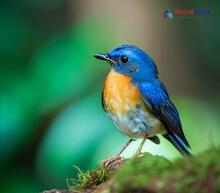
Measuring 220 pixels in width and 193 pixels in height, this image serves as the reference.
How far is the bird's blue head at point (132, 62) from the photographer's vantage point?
4547mm

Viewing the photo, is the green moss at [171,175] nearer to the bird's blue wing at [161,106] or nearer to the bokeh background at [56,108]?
the bird's blue wing at [161,106]

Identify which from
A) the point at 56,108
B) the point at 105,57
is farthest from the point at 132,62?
the point at 56,108

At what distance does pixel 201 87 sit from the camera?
29.2 feet

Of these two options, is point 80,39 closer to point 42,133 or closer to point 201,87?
point 42,133

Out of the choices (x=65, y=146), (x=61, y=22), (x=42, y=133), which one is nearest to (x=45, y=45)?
(x=42, y=133)

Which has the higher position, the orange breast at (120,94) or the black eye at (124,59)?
the black eye at (124,59)

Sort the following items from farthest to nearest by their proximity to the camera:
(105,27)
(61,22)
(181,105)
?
(61,22), (105,27), (181,105)

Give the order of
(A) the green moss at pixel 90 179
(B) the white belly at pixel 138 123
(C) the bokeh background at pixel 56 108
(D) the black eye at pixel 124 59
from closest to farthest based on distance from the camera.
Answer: (A) the green moss at pixel 90 179 → (B) the white belly at pixel 138 123 → (D) the black eye at pixel 124 59 → (C) the bokeh background at pixel 56 108

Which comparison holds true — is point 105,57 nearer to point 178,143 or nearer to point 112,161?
point 178,143

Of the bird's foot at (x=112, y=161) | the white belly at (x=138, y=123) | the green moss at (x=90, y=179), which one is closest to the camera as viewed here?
the green moss at (x=90, y=179)

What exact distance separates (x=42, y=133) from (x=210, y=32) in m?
3.49

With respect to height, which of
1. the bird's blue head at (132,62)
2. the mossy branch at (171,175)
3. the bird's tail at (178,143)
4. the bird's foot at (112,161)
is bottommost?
the bird's tail at (178,143)

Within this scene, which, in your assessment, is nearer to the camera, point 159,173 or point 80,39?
point 159,173

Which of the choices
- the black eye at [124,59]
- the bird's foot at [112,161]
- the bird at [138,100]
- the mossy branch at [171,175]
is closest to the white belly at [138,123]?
the bird at [138,100]
